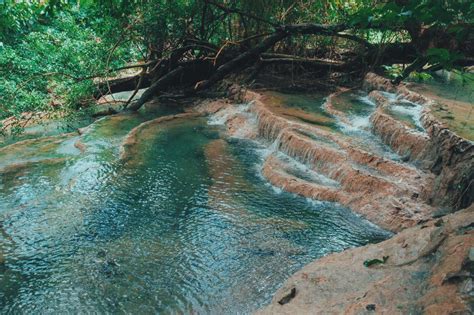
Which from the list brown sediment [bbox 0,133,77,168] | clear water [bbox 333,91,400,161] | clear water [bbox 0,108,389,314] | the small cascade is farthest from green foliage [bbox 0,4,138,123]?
clear water [bbox 333,91,400,161]

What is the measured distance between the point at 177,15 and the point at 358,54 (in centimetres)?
582

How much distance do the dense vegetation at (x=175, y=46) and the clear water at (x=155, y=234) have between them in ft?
8.85

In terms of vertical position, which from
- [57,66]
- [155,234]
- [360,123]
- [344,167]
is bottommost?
[155,234]

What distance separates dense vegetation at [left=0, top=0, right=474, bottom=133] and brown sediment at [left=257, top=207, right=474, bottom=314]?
5297 mm

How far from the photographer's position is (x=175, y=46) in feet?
43.4

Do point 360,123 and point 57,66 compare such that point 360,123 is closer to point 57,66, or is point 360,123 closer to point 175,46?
point 175,46

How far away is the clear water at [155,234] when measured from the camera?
491cm

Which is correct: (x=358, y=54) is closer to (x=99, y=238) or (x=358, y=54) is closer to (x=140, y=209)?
(x=140, y=209)

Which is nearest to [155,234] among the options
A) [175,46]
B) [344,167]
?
[344,167]

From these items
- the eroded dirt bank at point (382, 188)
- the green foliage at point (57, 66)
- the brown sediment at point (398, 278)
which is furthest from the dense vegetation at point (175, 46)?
the brown sediment at point (398, 278)

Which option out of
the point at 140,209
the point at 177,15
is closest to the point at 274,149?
the point at 140,209

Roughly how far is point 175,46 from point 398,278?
447 inches

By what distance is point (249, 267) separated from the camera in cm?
538

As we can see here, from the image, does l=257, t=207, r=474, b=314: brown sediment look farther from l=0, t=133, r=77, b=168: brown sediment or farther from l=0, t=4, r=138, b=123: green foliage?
l=0, t=4, r=138, b=123: green foliage
